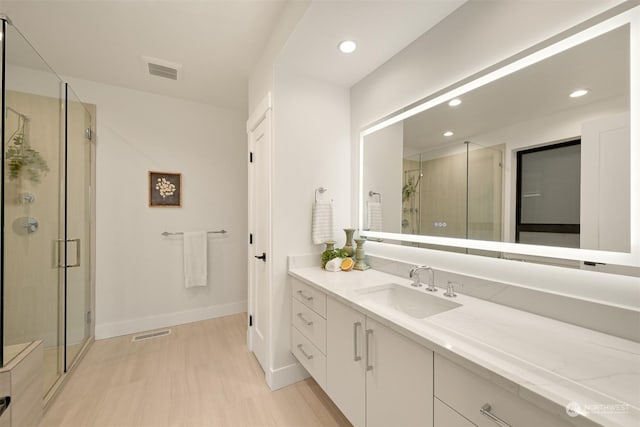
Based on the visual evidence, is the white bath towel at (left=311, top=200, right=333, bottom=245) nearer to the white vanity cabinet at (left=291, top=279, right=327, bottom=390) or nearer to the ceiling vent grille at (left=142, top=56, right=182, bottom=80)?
the white vanity cabinet at (left=291, top=279, right=327, bottom=390)

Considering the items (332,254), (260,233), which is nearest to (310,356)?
(332,254)

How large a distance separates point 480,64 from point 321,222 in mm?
1343

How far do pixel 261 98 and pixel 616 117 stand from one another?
208cm

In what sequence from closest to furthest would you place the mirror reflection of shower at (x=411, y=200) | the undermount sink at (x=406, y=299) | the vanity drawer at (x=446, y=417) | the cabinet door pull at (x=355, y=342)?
the vanity drawer at (x=446, y=417) < the cabinet door pull at (x=355, y=342) < the undermount sink at (x=406, y=299) < the mirror reflection of shower at (x=411, y=200)

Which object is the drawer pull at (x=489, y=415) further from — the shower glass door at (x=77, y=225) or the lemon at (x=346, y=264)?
the shower glass door at (x=77, y=225)

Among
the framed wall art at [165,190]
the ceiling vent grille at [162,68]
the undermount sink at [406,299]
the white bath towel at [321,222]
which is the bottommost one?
the undermount sink at [406,299]

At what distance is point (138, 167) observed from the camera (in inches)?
111

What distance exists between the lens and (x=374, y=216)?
2.03 m

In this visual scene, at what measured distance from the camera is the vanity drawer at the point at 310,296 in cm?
151

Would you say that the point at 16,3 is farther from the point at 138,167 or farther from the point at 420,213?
the point at 420,213

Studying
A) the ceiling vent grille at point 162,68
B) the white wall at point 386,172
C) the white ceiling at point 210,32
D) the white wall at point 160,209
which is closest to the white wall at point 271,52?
the white ceiling at point 210,32

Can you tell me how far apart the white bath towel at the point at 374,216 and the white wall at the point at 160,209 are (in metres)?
1.91

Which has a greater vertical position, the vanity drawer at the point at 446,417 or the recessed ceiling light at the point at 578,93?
the recessed ceiling light at the point at 578,93

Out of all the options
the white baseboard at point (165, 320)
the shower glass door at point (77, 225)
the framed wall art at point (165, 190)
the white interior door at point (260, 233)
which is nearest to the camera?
the white interior door at point (260, 233)
